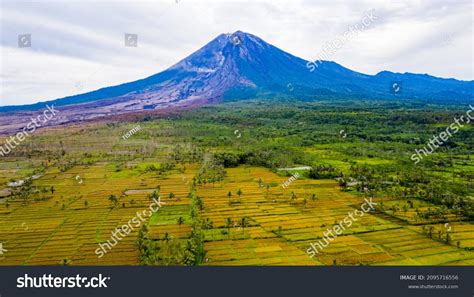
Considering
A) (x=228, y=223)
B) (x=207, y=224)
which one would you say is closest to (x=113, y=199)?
(x=207, y=224)

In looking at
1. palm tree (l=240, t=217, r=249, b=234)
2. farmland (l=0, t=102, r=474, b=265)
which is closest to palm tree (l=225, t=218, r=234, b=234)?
farmland (l=0, t=102, r=474, b=265)

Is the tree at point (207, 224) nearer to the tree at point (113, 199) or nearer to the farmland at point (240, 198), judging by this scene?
the farmland at point (240, 198)

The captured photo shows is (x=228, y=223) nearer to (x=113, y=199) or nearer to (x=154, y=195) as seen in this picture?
(x=154, y=195)

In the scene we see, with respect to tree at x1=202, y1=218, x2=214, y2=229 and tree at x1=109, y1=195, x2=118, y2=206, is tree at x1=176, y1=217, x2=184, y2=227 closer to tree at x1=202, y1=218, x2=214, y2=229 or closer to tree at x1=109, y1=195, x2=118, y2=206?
tree at x1=202, y1=218, x2=214, y2=229

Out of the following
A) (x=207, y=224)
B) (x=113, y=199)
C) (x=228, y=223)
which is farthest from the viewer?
(x=113, y=199)

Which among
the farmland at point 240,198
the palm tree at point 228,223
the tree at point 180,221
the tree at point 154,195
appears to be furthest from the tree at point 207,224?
the tree at point 154,195

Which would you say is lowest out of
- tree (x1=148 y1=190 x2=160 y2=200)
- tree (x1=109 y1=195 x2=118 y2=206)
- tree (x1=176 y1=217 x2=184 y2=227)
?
tree (x1=176 y1=217 x2=184 y2=227)

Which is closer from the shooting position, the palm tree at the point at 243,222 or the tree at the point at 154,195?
the palm tree at the point at 243,222
